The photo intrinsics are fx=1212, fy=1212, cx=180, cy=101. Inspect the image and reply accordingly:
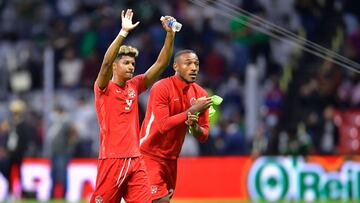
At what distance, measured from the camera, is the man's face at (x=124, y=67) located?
42.3 ft

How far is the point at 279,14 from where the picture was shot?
89.7 ft

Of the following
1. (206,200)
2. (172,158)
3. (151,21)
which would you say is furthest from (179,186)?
(172,158)

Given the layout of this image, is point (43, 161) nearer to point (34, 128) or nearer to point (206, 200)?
point (34, 128)

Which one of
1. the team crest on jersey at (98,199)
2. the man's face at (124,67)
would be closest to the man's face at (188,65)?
the man's face at (124,67)

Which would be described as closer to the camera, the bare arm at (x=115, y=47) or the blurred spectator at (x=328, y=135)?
the bare arm at (x=115, y=47)

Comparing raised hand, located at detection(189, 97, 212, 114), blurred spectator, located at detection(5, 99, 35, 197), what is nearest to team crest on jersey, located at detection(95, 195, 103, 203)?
raised hand, located at detection(189, 97, 212, 114)

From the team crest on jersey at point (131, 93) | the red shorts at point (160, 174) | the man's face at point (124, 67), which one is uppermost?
the man's face at point (124, 67)

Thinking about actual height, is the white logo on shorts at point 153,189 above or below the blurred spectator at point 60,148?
below

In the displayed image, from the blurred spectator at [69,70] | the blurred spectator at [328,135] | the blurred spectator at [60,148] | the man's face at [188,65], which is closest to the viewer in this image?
the man's face at [188,65]

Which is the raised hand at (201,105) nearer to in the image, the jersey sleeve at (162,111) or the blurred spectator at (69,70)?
the jersey sleeve at (162,111)

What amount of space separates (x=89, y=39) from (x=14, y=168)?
507 cm

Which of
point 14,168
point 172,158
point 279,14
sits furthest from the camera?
point 279,14

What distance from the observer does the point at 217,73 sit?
1059 inches

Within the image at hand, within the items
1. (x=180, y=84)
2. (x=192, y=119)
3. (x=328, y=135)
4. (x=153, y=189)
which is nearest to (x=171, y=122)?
(x=192, y=119)
